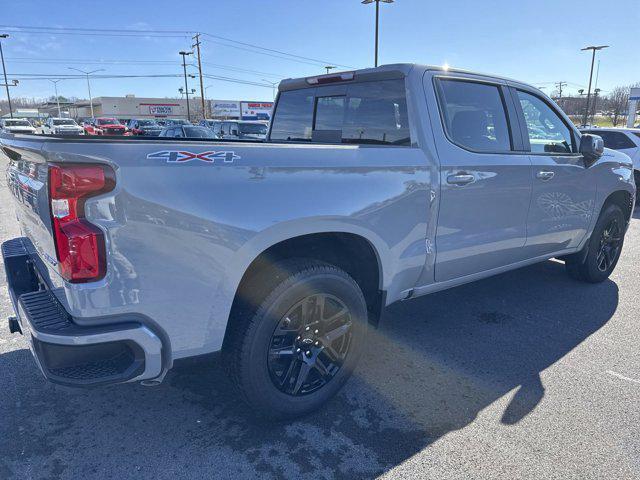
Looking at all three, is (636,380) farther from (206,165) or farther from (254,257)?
(206,165)

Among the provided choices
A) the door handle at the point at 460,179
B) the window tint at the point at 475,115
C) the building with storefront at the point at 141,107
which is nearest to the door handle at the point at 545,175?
the window tint at the point at 475,115

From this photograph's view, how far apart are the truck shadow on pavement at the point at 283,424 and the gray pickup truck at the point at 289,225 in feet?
0.85

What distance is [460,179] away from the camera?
10.3 feet

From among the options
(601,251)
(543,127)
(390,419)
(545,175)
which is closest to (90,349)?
(390,419)

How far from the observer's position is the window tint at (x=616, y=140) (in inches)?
426

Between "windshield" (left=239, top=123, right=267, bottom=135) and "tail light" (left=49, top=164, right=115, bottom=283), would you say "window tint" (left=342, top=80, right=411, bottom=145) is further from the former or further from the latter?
"windshield" (left=239, top=123, right=267, bottom=135)

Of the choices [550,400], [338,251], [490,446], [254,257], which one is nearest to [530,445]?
[490,446]

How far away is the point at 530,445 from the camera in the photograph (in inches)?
101

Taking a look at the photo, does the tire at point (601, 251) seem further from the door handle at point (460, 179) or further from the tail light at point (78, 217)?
the tail light at point (78, 217)

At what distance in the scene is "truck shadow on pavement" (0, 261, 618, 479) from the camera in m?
2.39

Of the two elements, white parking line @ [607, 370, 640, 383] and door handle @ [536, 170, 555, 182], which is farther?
door handle @ [536, 170, 555, 182]

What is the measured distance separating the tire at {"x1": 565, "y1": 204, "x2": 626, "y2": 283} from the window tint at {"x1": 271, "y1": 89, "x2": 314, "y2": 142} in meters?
3.16

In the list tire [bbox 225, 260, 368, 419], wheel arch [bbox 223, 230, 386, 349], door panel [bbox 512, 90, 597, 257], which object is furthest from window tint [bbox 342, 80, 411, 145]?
door panel [bbox 512, 90, 597, 257]

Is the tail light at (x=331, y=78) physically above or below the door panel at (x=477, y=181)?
above
